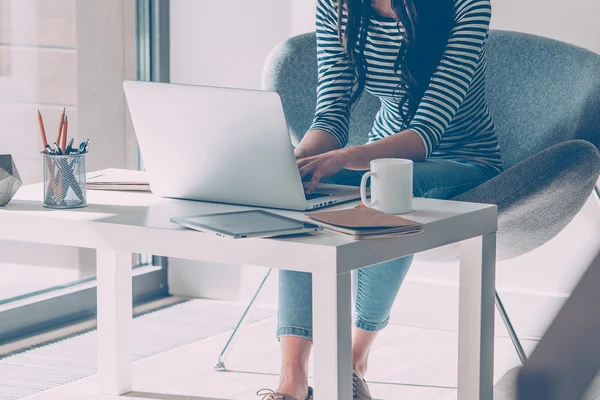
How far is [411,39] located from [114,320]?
2.84 feet

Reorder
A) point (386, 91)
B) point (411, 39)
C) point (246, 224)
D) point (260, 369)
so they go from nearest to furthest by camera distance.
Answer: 1. point (246, 224)
2. point (411, 39)
3. point (386, 91)
4. point (260, 369)

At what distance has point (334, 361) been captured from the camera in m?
1.48

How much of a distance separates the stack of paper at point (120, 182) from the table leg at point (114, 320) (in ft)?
0.58

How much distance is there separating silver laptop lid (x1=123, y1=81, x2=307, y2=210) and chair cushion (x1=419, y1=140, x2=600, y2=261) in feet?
1.82

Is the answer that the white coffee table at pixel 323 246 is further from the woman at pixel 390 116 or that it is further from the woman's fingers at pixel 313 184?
the woman at pixel 390 116

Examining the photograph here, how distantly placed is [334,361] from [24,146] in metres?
1.62

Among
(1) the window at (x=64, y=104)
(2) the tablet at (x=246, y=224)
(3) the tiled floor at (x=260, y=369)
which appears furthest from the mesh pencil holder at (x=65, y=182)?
(1) the window at (x=64, y=104)

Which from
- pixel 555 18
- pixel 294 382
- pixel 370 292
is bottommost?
pixel 294 382

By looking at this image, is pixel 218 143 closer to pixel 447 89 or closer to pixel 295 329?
pixel 295 329

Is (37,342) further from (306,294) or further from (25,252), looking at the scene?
(306,294)

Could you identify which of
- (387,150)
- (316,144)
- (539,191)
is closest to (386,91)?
(316,144)

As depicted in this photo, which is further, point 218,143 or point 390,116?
point 390,116

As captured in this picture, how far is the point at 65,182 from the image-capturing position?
1745mm

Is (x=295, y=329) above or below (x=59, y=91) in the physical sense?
below
